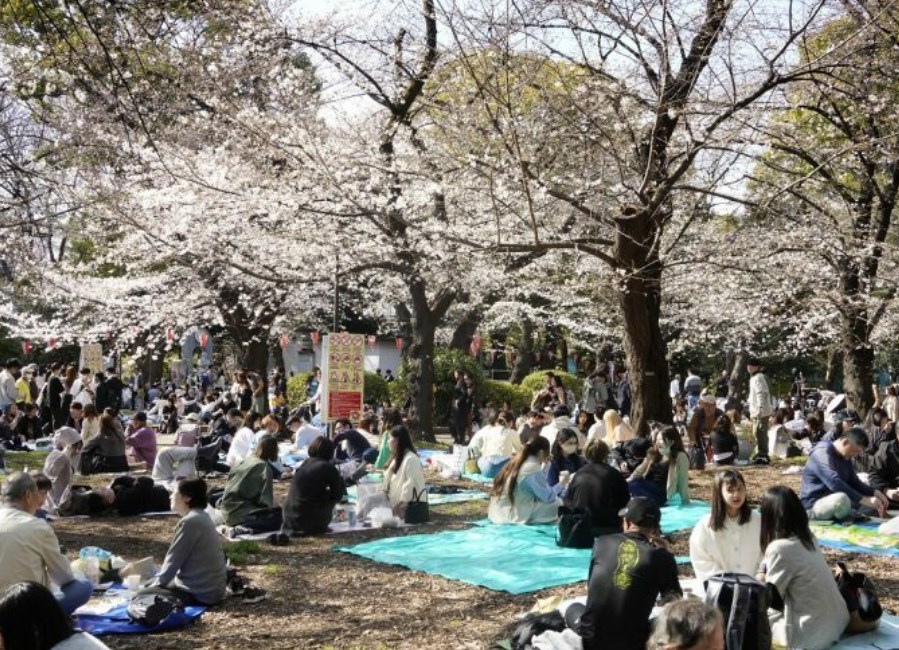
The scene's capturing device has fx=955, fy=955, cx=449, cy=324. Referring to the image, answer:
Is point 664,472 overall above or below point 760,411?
below

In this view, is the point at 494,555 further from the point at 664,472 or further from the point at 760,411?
the point at 760,411

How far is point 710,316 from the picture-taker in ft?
71.2

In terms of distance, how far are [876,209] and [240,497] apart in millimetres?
10868

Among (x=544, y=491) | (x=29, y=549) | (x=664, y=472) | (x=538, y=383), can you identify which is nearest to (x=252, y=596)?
(x=29, y=549)

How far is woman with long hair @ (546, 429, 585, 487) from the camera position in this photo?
10.1 m

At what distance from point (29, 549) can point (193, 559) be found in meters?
1.29

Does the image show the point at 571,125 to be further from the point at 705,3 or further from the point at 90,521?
the point at 90,521

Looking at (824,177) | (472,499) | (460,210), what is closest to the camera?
(472,499)

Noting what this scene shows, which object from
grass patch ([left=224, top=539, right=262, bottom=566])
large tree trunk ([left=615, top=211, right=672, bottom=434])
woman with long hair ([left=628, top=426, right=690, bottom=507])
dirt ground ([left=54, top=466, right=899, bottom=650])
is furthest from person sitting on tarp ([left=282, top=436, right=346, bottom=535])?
large tree trunk ([left=615, top=211, right=672, bottom=434])

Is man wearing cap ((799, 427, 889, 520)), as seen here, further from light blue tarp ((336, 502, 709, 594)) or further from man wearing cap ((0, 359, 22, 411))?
man wearing cap ((0, 359, 22, 411))

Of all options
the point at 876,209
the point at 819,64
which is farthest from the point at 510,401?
the point at 819,64

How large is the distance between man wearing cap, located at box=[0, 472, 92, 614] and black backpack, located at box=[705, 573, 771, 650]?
333 centimetres

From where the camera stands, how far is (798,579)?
5.00 m

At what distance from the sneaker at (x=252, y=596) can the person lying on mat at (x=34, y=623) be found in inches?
133
